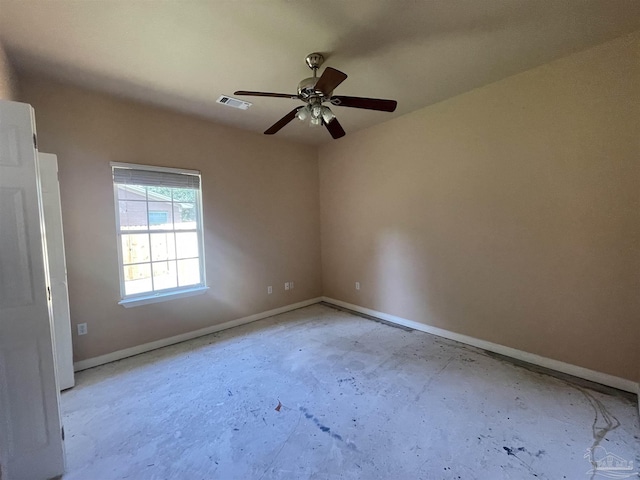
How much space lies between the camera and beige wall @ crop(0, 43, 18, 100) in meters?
1.84

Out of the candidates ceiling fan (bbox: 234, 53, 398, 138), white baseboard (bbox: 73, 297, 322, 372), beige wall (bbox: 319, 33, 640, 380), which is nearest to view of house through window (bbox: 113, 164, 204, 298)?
white baseboard (bbox: 73, 297, 322, 372)

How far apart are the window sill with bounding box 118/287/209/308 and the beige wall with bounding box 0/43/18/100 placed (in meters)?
1.95

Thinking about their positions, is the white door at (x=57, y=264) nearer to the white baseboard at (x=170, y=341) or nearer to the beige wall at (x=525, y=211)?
the white baseboard at (x=170, y=341)

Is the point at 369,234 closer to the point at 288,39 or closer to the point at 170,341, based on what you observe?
the point at 288,39

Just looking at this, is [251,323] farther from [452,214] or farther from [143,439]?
[452,214]

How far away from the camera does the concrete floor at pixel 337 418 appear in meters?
1.56

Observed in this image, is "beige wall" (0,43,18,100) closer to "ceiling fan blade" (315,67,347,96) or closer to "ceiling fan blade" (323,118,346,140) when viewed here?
"ceiling fan blade" (315,67,347,96)

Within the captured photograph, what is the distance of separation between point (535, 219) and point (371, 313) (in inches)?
93.5

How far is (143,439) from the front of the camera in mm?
1779

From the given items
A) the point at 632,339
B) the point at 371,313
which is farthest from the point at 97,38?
the point at 632,339

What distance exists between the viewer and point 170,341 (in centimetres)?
321

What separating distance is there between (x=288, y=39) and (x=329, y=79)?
1.87 ft

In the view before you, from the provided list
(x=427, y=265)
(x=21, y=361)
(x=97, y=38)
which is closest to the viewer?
(x=21, y=361)

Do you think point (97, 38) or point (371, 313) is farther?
point (371, 313)
